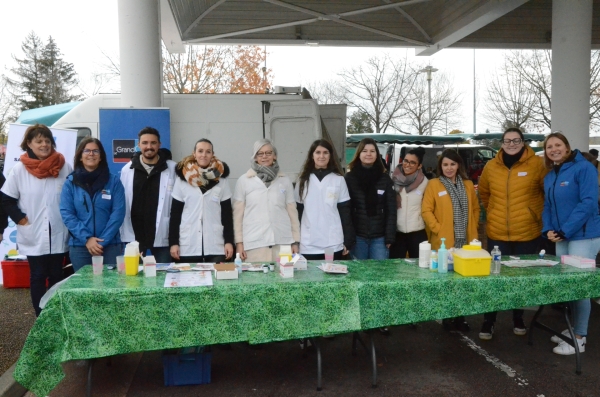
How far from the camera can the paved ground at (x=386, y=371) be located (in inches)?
146

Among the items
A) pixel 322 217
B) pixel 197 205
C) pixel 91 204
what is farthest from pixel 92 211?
pixel 322 217

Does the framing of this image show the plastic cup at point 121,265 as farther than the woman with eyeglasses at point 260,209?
No

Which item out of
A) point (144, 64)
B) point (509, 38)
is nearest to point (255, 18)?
point (144, 64)

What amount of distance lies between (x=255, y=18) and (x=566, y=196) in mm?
8756

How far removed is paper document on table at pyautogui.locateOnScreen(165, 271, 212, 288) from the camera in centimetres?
337

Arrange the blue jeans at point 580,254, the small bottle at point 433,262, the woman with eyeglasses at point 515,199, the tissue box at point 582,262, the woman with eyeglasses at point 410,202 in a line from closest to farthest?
the small bottle at point 433,262, the tissue box at point 582,262, the blue jeans at point 580,254, the woman with eyeglasses at point 515,199, the woman with eyeglasses at point 410,202

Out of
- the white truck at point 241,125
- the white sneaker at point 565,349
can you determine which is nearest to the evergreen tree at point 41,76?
the white truck at point 241,125

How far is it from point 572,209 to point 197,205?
313cm

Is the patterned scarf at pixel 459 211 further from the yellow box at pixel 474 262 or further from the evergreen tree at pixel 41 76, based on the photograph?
the evergreen tree at pixel 41 76

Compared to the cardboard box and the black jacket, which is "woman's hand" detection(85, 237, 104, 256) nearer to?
the cardboard box

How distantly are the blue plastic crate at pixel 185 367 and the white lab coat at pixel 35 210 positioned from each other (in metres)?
1.54

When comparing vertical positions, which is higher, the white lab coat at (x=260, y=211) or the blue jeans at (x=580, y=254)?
the white lab coat at (x=260, y=211)

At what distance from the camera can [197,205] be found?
4309mm

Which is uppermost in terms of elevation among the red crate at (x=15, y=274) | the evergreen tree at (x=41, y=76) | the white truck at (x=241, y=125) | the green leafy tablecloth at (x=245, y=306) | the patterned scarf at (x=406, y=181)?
the evergreen tree at (x=41, y=76)
